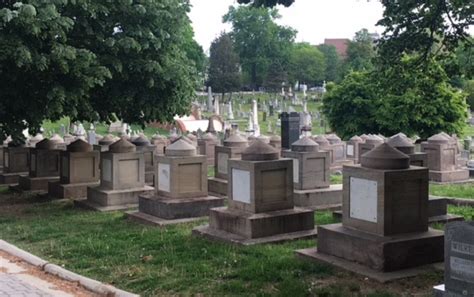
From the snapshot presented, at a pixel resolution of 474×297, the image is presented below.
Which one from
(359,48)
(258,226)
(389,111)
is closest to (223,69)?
(359,48)

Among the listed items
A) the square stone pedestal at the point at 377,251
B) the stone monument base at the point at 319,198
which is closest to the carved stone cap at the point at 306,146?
the stone monument base at the point at 319,198

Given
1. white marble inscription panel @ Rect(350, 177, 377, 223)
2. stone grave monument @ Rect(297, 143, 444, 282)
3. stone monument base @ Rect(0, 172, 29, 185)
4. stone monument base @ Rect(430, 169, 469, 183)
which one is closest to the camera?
stone grave monument @ Rect(297, 143, 444, 282)

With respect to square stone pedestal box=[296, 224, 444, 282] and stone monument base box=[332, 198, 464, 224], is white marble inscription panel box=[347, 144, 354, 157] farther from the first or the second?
square stone pedestal box=[296, 224, 444, 282]

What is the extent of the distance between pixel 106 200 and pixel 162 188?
72.6 inches

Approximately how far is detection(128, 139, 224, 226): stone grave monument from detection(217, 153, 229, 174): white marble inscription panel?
364 cm

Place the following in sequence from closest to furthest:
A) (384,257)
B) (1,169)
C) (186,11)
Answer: (384,257)
(186,11)
(1,169)

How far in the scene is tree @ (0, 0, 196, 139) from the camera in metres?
11.8

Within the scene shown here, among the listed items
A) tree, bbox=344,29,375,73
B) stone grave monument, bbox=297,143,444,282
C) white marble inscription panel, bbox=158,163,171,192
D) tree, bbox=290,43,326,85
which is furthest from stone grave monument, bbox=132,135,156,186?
tree, bbox=290,43,326,85

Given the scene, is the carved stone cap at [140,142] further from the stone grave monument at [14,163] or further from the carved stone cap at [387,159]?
the carved stone cap at [387,159]

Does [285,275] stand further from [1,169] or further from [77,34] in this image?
[1,169]

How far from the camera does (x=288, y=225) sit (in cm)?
1045

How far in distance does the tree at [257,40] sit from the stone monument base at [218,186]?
83871 millimetres

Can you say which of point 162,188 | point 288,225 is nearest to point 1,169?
point 162,188

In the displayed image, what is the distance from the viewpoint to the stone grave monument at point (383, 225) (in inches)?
316
